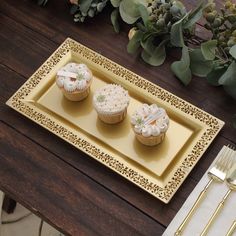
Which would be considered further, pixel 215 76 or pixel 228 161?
pixel 215 76

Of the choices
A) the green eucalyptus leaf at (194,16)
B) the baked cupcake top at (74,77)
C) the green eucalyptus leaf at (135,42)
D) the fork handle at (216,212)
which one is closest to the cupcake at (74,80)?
the baked cupcake top at (74,77)

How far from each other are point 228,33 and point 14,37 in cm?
48

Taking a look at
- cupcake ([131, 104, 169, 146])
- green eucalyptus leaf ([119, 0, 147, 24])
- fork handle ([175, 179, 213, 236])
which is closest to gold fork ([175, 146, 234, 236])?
fork handle ([175, 179, 213, 236])

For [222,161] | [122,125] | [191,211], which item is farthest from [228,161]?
[122,125]

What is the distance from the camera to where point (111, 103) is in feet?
3.34

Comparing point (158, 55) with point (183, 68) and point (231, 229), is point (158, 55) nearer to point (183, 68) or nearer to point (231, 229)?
point (183, 68)

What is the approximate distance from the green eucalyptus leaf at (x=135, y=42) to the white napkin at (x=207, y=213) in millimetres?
336

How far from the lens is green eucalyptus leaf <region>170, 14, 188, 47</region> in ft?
3.49

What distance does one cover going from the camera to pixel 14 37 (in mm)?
1198

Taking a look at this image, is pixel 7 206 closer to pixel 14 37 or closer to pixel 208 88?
pixel 14 37

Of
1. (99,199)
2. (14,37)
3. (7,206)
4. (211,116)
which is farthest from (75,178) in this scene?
(7,206)

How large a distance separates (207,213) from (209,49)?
33 cm

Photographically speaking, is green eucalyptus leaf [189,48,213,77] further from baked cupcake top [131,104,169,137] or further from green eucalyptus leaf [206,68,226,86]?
baked cupcake top [131,104,169,137]

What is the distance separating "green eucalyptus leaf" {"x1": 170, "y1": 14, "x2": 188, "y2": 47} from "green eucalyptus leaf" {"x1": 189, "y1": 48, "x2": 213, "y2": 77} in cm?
3
